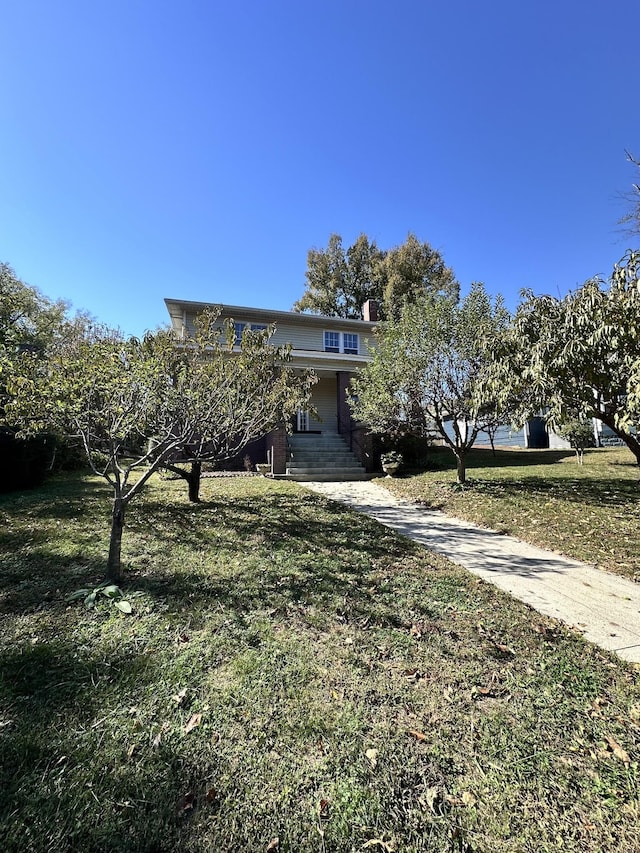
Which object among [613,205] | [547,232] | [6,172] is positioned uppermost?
[547,232]

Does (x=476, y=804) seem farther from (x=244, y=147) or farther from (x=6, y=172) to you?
(x=6, y=172)

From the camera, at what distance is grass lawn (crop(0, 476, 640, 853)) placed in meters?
1.65

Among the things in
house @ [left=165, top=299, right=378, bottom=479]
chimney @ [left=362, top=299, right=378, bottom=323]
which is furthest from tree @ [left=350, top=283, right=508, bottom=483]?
chimney @ [left=362, top=299, right=378, bottom=323]

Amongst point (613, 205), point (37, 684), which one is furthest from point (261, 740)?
point (613, 205)

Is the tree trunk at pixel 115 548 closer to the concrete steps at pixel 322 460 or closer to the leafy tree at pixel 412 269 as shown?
the concrete steps at pixel 322 460

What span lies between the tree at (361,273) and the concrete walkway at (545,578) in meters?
24.3

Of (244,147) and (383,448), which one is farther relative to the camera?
(383,448)

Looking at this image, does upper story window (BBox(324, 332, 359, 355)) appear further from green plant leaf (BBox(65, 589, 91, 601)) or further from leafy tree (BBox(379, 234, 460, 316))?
green plant leaf (BBox(65, 589, 91, 601))

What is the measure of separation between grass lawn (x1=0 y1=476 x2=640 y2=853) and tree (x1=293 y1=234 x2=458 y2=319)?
27.4 meters

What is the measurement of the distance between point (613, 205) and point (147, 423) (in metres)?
15.3

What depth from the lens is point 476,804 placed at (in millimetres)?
1751

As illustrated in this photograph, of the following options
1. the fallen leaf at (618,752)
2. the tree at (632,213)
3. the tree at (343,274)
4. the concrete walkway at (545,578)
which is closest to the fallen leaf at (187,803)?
the fallen leaf at (618,752)

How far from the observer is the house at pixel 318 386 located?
44.6ft

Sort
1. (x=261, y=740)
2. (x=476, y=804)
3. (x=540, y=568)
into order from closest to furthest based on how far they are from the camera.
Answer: (x=476, y=804)
(x=261, y=740)
(x=540, y=568)
